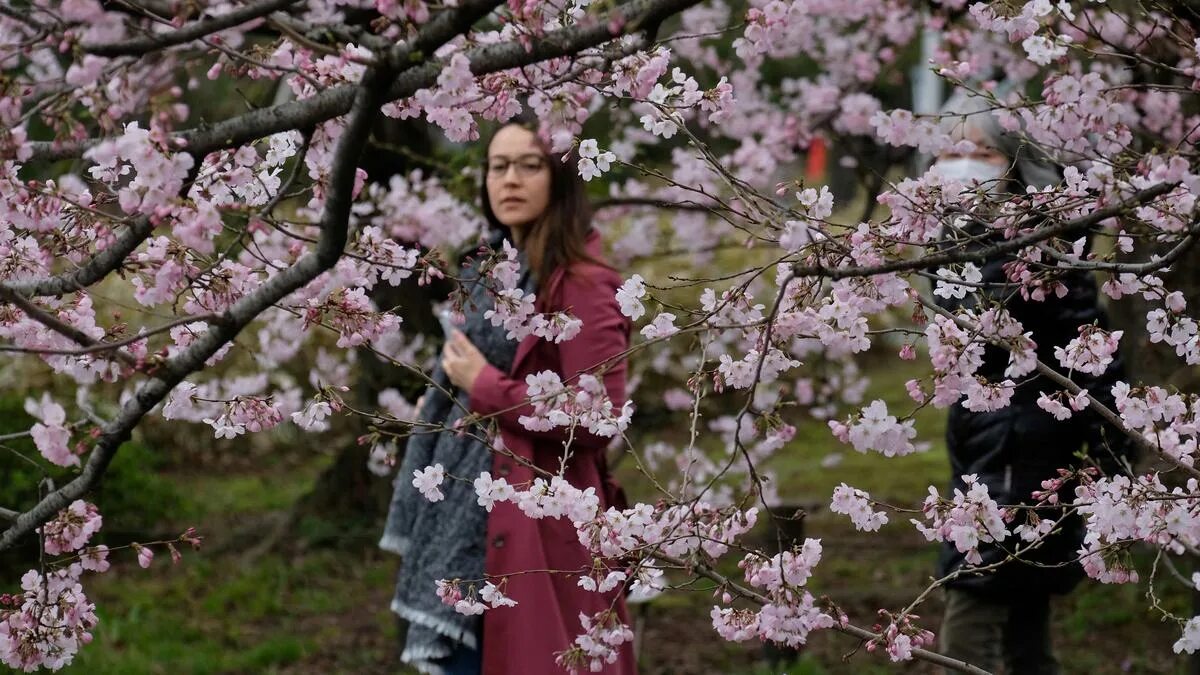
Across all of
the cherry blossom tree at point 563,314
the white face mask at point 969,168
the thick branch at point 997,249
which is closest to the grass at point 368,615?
the white face mask at point 969,168

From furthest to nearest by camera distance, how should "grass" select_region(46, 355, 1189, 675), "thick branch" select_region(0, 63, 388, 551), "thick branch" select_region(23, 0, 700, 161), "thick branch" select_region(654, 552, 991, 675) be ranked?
"grass" select_region(46, 355, 1189, 675) < "thick branch" select_region(654, 552, 991, 675) < "thick branch" select_region(23, 0, 700, 161) < "thick branch" select_region(0, 63, 388, 551)

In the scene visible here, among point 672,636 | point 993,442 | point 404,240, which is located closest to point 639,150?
point 404,240

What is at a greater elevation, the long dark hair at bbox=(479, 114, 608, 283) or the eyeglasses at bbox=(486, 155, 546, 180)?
the eyeglasses at bbox=(486, 155, 546, 180)

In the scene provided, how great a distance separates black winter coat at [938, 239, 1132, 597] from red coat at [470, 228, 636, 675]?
A: 2.93ft

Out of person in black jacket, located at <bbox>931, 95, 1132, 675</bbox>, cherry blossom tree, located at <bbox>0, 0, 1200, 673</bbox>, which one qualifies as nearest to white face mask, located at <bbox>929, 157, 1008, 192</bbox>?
person in black jacket, located at <bbox>931, 95, 1132, 675</bbox>

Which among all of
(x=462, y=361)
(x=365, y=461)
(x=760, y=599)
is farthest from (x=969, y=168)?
(x=365, y=461)

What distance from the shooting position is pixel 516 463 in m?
3.15

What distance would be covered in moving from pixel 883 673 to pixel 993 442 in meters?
1.99

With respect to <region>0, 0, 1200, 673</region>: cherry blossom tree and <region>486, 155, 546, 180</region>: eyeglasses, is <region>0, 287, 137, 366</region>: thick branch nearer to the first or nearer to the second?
<region>0, 0, 1200, 673</region>: cherry blossom tree

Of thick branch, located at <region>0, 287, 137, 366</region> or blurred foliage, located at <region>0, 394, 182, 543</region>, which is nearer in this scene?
thick branch, located at <region>0, 287, 137, 366</region>

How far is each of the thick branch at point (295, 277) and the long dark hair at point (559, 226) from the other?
61.4 inches

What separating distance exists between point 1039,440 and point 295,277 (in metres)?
2.22

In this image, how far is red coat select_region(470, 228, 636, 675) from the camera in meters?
3.23

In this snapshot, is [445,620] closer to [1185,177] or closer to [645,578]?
[645,578]
